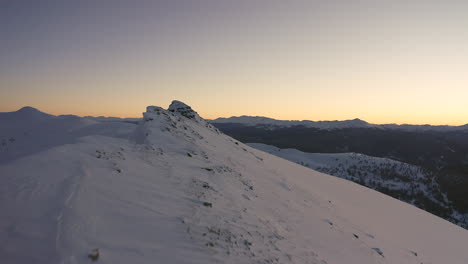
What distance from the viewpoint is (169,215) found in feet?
22.7

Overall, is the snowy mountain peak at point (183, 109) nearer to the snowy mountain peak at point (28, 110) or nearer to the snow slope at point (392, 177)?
the snowy mountain peak at point (28, 110)

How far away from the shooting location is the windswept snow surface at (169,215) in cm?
502

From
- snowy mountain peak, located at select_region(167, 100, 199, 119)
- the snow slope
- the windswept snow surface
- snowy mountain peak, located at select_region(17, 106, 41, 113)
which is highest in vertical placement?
snowy mountain peak, located at select_region(167, 100, 199, 119)

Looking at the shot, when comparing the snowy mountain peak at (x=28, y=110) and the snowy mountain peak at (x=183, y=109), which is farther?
the snowy mountain peak at (x=28, y=110)

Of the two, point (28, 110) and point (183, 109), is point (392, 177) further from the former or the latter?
point (28, 110)

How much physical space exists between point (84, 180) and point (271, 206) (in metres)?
7.23

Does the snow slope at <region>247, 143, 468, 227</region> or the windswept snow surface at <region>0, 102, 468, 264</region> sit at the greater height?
the windswept snow surface at <region>0, 102, 468, 264</region>

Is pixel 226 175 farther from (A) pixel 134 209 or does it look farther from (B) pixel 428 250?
(B) pixel 428 250

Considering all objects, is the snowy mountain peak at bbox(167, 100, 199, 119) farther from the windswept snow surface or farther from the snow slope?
the snow slope

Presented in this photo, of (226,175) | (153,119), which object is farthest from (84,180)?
(153,119)

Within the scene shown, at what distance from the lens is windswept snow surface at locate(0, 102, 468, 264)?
5023mm

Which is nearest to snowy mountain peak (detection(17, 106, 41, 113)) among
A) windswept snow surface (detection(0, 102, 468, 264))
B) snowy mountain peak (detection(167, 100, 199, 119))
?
snowy mountain peak (detection(167, 100, 199, 119))

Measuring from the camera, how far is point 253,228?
26.0 ft

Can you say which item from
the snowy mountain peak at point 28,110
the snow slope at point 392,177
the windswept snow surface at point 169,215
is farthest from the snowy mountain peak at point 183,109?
the snow slope at point 392,177
